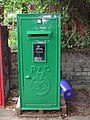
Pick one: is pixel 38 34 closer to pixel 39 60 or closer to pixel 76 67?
pixel 39 60

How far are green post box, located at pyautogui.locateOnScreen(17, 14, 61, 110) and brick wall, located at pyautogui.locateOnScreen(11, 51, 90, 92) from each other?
52.0 inches

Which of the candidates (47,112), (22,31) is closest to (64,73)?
(47,112)

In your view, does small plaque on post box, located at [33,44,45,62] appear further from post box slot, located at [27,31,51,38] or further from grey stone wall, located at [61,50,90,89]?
grey stone wall, located at [61,50,90,89]

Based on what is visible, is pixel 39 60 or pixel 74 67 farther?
pixel 74 67

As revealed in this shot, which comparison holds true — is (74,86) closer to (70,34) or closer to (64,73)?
(64,73)

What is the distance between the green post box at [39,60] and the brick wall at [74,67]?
132cm

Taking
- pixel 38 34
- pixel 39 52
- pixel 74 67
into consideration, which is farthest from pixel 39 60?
pixel 74 67

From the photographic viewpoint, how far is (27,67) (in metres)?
4.34

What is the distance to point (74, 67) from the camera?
5719 millimetres

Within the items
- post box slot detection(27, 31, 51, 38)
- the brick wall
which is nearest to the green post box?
post box slot detection(27, 31, 51, 38)

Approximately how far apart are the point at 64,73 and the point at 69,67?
18 cm

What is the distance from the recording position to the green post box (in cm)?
416

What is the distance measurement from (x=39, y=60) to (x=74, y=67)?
1.64 meters

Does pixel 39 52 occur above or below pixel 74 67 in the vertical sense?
above
